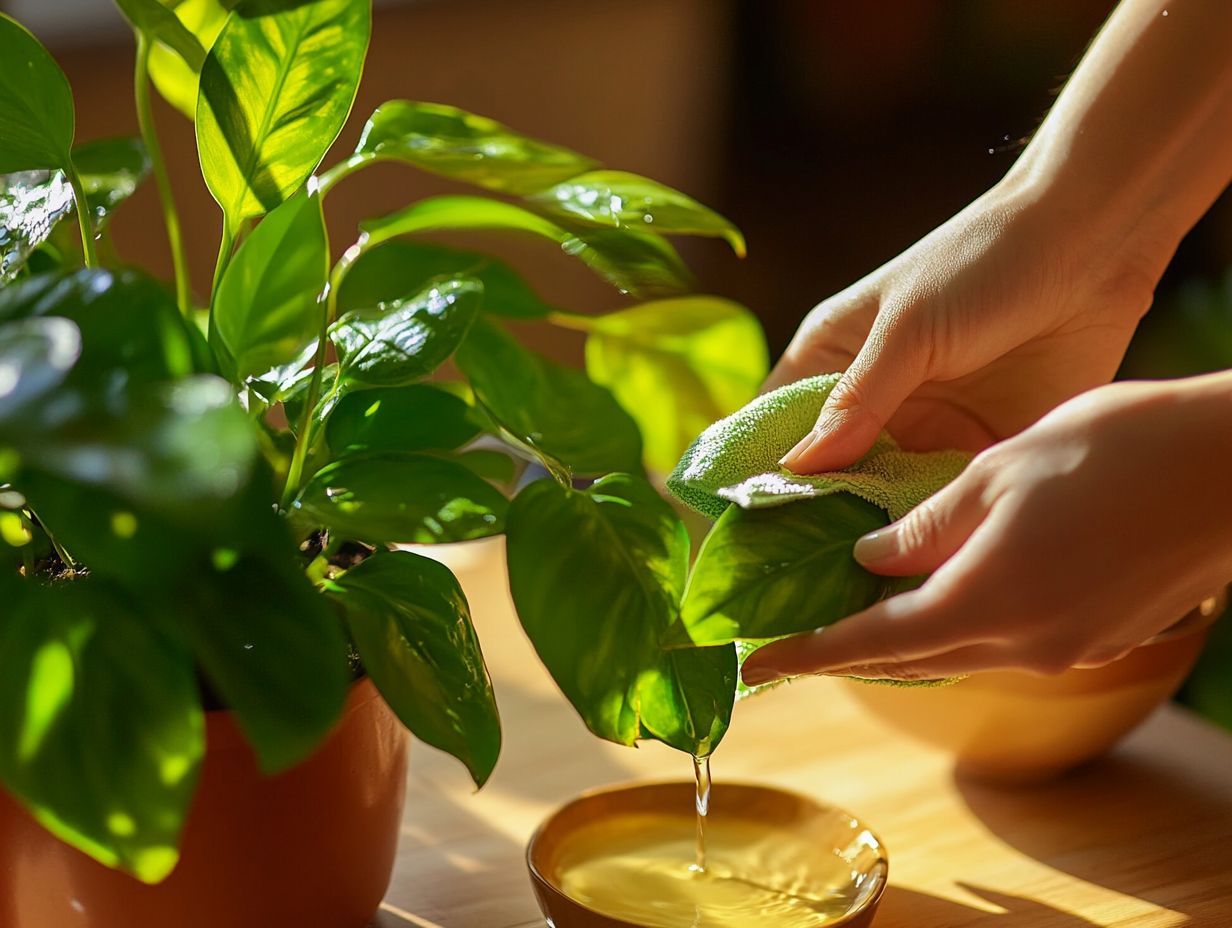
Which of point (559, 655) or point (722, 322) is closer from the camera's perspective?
point (559, 655)

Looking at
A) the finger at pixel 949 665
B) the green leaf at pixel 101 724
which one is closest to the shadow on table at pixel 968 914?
the finger at pixel 949 665

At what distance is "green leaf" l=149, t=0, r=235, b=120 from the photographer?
2.34ft

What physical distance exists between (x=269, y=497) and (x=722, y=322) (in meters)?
0.44

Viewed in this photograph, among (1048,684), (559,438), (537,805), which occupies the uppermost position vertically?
(559,438)

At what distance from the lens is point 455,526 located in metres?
0.54

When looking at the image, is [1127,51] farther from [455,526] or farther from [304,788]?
[304,788]

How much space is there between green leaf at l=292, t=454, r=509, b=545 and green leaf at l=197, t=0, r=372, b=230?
12 centimetres

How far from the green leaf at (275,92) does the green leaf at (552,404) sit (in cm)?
12

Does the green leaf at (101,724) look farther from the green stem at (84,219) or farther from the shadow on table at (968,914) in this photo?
the shadow on table at (968,914)

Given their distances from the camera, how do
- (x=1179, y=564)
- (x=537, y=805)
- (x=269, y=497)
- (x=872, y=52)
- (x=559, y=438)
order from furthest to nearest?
(x=872, y=52)
(x=537, y=805)
(x=559, y=438)
(x=1179, y=564)
(x=269, y=497)

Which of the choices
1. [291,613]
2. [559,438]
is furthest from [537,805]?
[291,613]

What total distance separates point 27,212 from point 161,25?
98 millimetres

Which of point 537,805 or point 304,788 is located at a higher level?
point 304,788

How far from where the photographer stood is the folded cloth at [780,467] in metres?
0.58
